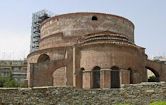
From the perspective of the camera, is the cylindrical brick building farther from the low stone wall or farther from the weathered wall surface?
the low stone wall

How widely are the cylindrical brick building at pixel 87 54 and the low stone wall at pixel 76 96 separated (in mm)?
5618

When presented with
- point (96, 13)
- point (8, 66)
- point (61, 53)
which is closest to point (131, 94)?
point (61, 53)

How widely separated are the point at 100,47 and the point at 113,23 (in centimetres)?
605

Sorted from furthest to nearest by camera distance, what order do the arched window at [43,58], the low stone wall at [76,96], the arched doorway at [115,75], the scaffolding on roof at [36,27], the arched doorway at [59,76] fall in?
the scaffolding on roof at [36,27] < the arched window at [43,58] < the arched doorway at [59,76] < the arched doorway at [115,75] < the low stone wall at [76,96]

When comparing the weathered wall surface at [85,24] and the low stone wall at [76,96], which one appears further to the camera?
the weathered wall surface at [85,24]

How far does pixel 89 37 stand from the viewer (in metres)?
26.1

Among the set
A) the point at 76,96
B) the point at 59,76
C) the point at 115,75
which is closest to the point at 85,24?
the point at 59,76

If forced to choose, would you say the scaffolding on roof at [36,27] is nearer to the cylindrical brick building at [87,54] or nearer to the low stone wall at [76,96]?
the cylindrical brick building at [87,54]

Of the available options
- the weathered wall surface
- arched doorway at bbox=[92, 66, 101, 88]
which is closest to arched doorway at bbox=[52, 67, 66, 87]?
arched doorway at bbox=[92, 66, 101, 88]

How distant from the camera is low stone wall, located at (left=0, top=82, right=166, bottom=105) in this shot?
17.1 m

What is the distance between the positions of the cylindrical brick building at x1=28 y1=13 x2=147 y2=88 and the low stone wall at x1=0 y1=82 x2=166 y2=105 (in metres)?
5.62

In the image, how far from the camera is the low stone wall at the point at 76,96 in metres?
17.1

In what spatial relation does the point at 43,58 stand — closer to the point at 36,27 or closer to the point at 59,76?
the point at 59,76

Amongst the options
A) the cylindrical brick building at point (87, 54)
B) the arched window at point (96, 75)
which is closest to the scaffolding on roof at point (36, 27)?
the cylindrical brick building at point (87, 54)
